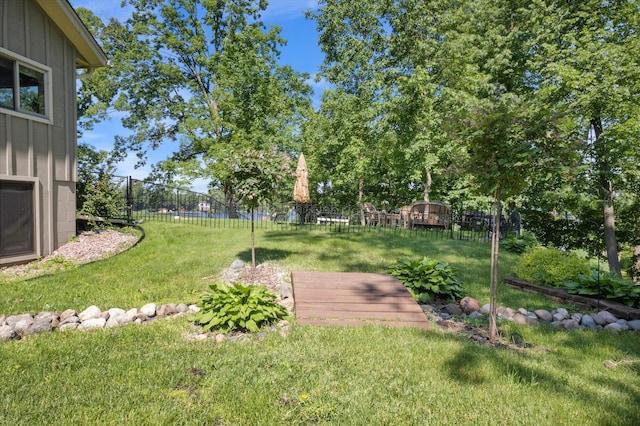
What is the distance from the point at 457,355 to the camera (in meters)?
3.87

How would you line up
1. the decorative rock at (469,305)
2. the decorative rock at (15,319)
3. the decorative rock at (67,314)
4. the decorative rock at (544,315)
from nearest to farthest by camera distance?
the decorative rock at (15,319), the decorative rock at (67,314), the decorative rock at (544,315), the decorative rock at (469,305)

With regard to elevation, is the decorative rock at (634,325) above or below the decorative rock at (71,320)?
below

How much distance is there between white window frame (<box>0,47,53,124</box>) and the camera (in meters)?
7.43

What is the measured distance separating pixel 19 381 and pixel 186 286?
10.9ft

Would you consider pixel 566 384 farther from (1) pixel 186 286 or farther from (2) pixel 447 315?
(1) pixel 186 286

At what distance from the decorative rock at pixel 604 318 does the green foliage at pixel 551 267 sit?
144cm

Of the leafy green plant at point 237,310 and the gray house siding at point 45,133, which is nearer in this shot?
the leafy green plant at point 237,310

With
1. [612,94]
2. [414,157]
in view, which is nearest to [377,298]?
[612,94]

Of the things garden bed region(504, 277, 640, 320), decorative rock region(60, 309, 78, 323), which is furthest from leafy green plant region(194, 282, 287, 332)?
garden bed region(504, 277, 640, 320)

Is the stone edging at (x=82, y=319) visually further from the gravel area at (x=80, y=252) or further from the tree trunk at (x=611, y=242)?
the tree trunk at (x=611, y=242)

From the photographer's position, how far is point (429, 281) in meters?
6.61

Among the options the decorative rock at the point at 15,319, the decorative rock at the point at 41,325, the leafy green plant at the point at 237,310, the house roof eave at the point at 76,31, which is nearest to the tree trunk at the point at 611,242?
the leafy green plant at the point at 237,310

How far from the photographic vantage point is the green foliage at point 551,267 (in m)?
7.17

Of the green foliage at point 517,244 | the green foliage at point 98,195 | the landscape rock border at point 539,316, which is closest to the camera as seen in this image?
the landscape rock border at point 539,316
